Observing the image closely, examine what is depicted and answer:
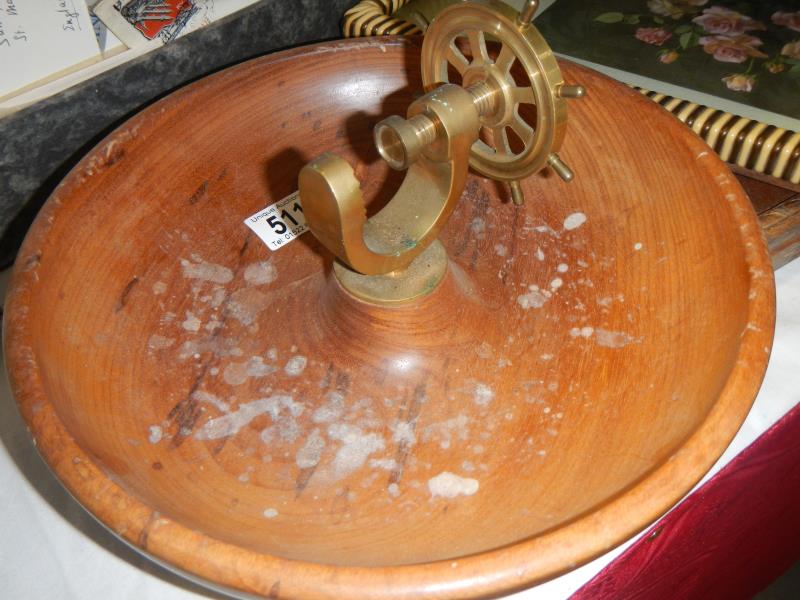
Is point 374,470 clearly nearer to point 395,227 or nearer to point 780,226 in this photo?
Result: point 395,227

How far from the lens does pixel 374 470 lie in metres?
0.54

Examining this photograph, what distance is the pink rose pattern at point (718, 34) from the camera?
0.88 m

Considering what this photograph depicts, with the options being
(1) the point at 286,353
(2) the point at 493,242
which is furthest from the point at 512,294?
(1) the point at 286,353

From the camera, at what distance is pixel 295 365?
597 mm

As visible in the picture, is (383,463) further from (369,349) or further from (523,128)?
(523,128)

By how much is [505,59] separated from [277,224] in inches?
10.1

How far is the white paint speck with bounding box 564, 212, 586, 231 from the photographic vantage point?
2.16 ft

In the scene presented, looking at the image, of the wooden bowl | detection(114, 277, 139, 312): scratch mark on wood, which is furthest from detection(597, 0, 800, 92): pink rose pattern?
detection(114, 277, 139, 312): scratch mark on wood

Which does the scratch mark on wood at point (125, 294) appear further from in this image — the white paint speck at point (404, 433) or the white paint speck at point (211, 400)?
the white paint speck at point (404, 433)

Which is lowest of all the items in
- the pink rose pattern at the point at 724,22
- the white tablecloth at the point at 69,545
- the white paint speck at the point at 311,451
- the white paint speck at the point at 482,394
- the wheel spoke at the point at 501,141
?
the white tablecloth at the point at 69,545

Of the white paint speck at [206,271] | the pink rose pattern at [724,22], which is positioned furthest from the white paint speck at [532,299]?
the pink rose pattern at [724,22]

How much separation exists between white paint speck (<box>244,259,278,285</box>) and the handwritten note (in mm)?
300

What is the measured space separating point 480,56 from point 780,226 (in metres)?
0.38

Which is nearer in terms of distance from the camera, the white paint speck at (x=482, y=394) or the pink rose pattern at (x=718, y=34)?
the white paint speck at (x=482, y=394)
